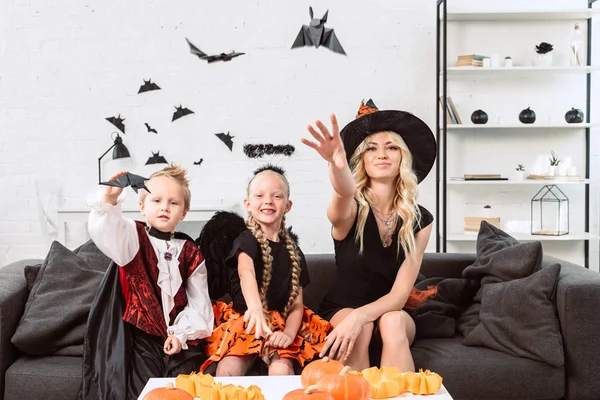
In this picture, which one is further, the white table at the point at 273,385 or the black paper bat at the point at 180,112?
the black paper bat at the point at 180,112

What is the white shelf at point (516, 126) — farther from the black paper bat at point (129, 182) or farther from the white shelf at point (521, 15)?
the black paper bat at point (129, 182)

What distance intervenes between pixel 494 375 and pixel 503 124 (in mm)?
2567

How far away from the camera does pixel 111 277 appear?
91.5 inches

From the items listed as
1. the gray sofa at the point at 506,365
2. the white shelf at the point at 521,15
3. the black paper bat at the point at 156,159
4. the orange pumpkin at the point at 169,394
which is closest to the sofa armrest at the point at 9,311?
the gray sofa at the point at 506,365

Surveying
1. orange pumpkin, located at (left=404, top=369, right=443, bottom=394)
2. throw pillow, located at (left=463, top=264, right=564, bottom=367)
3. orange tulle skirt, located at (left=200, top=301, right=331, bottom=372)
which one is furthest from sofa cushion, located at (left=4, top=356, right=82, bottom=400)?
throw pillow, located at (left=463, top=264, right=564, bottom=367)

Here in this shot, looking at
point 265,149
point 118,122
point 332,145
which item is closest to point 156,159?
point 118,122

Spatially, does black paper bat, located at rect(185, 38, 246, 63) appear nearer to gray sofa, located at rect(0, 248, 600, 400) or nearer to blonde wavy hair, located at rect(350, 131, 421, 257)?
blonde wavy hair, located at rect(350, 131, 421, 257)

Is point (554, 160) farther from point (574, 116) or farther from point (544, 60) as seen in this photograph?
point (544, 60)

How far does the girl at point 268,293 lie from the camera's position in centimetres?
222

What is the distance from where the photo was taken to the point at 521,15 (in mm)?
4609

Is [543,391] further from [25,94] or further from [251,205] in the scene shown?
[25,94]

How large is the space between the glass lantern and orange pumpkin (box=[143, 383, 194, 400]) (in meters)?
3.72

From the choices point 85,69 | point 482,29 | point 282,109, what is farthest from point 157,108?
point 482,29

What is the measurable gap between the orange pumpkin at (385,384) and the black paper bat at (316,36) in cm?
340
